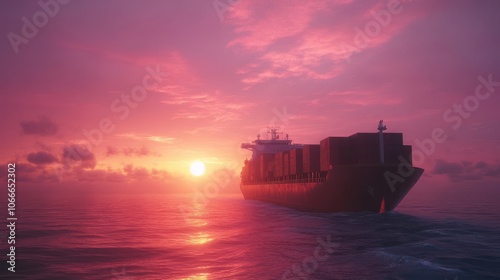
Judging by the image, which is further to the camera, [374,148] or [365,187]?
[374,148]

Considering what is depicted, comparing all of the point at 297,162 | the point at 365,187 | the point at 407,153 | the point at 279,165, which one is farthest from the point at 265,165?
the point at 365,187

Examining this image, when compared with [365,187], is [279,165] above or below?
above

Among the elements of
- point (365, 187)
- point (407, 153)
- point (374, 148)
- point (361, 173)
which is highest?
point (374, 148)

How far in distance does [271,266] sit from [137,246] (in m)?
9.42

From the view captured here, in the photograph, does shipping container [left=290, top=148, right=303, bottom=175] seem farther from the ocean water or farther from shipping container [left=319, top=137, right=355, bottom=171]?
the ocean water

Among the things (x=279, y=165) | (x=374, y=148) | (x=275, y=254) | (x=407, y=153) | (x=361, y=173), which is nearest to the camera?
(x=275, y=254)

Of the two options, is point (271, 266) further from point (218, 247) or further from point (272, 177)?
point (272, 177)

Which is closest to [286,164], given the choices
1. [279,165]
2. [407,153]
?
[279,165]

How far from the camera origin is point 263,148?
80062 mm

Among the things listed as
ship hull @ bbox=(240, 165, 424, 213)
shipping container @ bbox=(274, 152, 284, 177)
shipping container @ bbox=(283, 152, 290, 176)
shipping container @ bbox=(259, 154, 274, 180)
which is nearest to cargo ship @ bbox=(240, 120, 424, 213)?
ship hull @ bbox=(240, 165, 424, 213)

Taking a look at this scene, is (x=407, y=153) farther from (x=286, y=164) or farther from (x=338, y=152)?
(x=286, y=164)

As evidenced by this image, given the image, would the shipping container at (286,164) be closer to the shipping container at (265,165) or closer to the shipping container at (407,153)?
the shipping container at (265,165)

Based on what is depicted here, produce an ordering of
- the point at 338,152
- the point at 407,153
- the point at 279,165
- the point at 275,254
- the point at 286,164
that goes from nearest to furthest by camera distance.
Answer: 1. the point at 275,254
2. the point at 338,152
3. the point at 407,153
4. the point at 286,164
5. the point at 279,165

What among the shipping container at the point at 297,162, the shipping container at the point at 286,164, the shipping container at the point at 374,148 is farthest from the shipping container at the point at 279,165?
the shipping container at the point at 374,148
